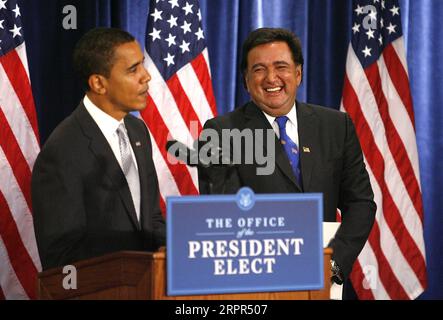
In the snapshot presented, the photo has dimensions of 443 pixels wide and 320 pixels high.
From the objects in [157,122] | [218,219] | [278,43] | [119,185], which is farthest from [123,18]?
[218,219]

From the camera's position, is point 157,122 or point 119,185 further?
point 157,122

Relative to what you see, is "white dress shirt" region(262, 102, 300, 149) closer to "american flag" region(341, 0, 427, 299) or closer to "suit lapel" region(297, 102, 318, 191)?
"suit lapel" region(297, 102, 318, 191)

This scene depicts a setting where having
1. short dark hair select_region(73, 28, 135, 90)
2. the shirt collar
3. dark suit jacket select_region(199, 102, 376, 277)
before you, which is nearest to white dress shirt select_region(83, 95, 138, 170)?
the shirt collar

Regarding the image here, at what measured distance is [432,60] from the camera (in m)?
4.43

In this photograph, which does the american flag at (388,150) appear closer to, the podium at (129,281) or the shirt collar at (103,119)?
the shirt collar at (103,119)

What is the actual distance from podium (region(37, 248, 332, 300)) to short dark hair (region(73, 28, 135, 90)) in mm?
747

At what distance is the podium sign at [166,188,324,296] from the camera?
179 cm

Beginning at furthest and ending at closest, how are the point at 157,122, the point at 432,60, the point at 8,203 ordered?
the point at 432,60, the point at 157,122, the point at 8,203

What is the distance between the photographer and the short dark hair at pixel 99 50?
2486mm

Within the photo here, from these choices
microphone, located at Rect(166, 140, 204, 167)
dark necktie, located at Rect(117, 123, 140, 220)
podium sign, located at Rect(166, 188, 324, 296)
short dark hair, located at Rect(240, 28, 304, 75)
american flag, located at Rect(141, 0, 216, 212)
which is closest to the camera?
podium sign, located at Rect(166, 188, 324, 296)

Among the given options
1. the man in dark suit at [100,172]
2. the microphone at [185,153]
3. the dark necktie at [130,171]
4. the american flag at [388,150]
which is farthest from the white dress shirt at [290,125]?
the american flag at [388,150]

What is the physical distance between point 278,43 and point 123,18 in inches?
59.5

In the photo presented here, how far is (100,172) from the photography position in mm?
2371
